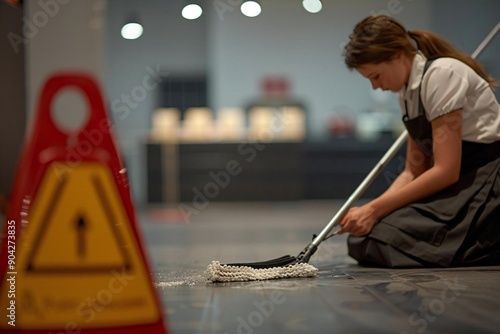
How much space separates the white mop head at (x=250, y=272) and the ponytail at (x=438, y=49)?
870 mm

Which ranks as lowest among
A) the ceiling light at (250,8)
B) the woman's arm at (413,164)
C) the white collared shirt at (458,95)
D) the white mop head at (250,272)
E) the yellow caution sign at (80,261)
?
the white mop head at (250,272)

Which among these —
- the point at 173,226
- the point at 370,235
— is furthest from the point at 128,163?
the point at 370,235

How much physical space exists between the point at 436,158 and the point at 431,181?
0.08 meters

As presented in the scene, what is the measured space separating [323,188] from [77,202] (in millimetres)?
8494

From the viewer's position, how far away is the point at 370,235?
250 centimetres

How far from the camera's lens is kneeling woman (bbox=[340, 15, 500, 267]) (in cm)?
236

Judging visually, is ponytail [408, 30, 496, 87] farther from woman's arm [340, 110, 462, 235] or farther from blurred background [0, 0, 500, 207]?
blurred background [0, 0, 500, 207]

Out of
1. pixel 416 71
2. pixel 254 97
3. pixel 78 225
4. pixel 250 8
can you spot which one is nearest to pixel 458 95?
pixel 416 71

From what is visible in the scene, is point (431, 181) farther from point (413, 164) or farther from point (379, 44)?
point (379, 44)

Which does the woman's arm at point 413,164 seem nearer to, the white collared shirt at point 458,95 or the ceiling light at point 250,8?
the white collared shirt at point 458,95

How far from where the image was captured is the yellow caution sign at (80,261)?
4.06 feet

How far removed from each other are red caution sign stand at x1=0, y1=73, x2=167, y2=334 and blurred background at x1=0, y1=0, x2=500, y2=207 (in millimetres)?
7922

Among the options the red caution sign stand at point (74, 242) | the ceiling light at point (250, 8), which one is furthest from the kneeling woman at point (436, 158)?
the ceiling light at point (250, 8)

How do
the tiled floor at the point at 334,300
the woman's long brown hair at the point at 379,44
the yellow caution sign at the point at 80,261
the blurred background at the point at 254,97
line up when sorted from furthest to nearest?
the blurred background at the point at 254,97, the woman's long brown hair at the point at 379,44, the tiled floor at the point at 334,300, the yellow caution sign at the point at 80,261
